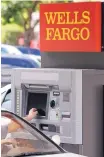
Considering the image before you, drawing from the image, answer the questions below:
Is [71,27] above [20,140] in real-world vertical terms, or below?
above

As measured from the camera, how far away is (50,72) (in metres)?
8.52

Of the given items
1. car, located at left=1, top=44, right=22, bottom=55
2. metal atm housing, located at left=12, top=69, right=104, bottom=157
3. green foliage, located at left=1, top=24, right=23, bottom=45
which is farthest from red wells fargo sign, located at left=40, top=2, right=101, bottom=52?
green foliage, located at left=1, top=24, right=23, bottom=45

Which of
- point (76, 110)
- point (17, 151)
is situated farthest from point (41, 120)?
point (17, 151)

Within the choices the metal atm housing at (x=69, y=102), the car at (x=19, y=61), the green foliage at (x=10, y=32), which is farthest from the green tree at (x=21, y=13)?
the metal atm housing at (x=69, y=102)

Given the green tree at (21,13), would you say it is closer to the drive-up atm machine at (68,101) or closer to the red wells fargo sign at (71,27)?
the red wells fargo sign at (71,27)

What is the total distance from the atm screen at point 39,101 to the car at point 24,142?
1618 millimetres

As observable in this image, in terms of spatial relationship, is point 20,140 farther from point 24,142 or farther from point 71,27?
point 71,27

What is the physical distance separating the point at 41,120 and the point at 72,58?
3.64 ft

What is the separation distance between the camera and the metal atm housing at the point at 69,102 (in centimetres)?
830

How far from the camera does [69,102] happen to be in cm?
836

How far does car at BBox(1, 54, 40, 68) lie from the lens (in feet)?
64.5

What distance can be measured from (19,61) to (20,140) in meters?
13.3

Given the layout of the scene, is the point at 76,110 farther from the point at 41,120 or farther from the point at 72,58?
the point at 72,58

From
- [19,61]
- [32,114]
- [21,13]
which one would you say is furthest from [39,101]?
[21,13]
